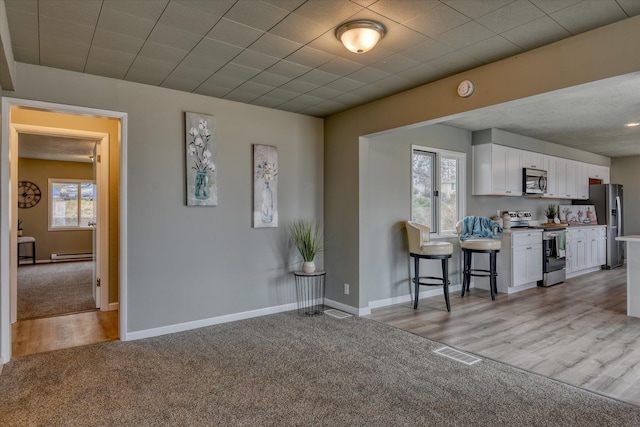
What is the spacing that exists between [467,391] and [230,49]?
2971 millimetres

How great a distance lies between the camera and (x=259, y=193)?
4.34 m

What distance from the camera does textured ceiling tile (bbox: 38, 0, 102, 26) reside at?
86.9 inches

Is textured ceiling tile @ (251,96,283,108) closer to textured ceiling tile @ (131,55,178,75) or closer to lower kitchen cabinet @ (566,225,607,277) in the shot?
textured ceiling tile @ (131,55,178,75)

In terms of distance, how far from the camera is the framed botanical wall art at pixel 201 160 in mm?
3855

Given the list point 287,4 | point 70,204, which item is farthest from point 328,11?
point 70,204

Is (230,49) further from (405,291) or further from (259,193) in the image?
(405,291)

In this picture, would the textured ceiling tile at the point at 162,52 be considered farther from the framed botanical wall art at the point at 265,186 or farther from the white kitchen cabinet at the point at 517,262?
the white kitchen cabinet at the point at 517,262

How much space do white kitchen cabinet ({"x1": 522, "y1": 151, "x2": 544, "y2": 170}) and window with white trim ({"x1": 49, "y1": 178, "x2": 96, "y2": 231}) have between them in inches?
371

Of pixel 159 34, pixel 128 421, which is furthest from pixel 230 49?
pixel 128 421

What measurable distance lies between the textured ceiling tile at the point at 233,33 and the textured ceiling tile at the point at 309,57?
37 centimetres

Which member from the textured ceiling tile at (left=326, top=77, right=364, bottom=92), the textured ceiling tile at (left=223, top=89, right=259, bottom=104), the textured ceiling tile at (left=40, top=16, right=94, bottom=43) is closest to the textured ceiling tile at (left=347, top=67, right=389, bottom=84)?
the textured ceiling tile at (left=326, top=77, right=364, bottom=92)

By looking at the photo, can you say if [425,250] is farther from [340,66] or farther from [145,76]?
[145,76]

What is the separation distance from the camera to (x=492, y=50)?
110 inches

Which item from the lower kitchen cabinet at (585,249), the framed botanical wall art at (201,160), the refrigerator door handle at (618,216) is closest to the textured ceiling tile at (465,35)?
the framed botanical wall art at (201,160)
